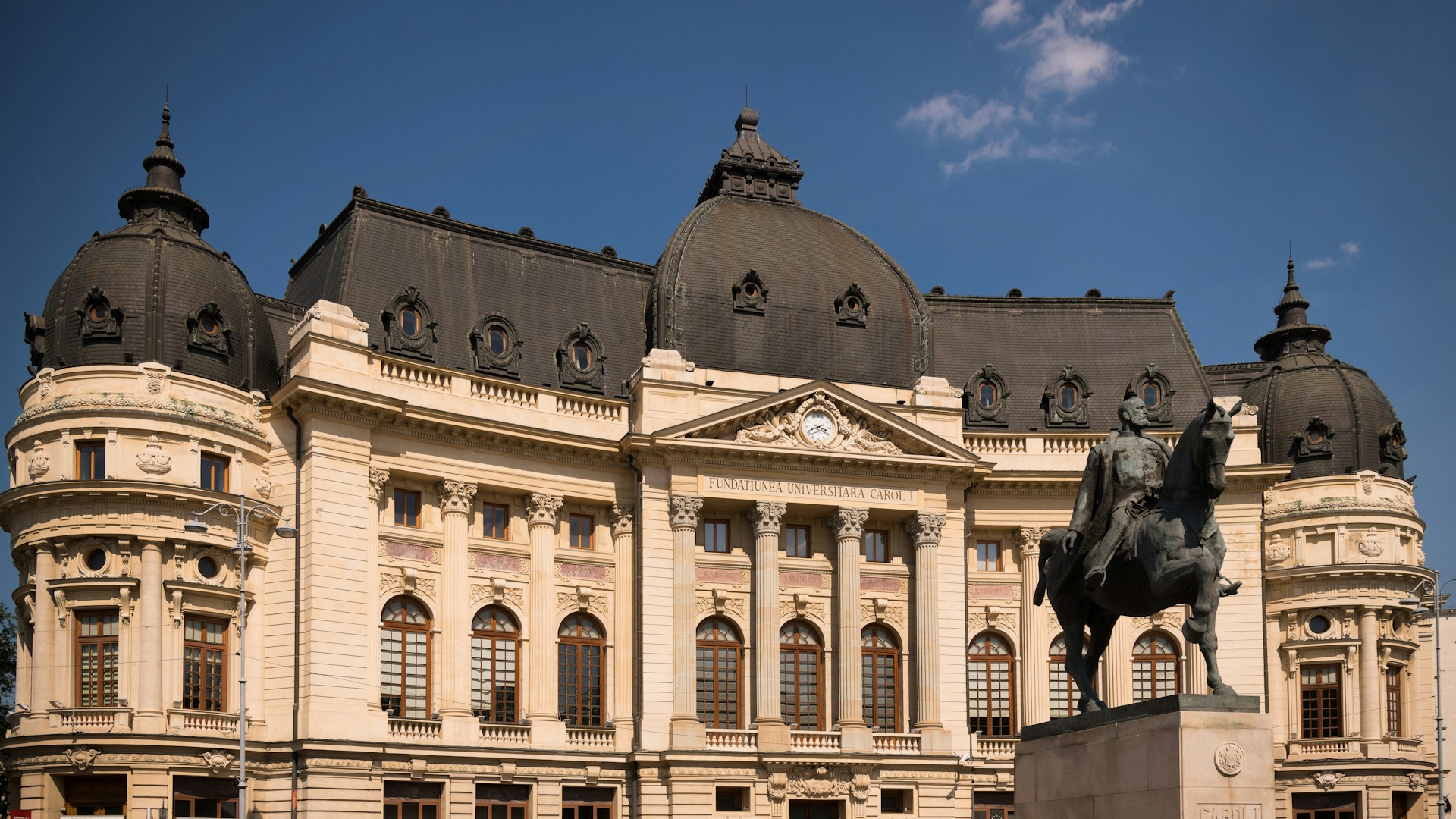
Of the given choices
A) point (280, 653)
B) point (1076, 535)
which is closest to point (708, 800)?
point (280, 653)

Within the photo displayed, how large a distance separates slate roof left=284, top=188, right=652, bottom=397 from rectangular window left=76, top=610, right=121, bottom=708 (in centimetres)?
1233

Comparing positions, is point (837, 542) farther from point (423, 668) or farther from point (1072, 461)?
point (423, 668)

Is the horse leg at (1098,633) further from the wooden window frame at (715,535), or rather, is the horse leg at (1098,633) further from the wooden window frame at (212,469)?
the wooden window frame at (715,535)

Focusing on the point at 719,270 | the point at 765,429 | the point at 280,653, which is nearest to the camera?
the point at 280,653

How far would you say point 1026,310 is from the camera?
65.2 m

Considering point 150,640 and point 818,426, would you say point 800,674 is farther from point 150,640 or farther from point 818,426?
point 150,640

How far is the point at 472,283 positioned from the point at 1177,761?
3925 centimetres

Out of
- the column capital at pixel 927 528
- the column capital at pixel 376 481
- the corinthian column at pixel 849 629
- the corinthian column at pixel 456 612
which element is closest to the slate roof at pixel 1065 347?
the column capital at pixel 927 528

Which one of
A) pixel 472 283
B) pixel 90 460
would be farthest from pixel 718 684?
pixel 90 460

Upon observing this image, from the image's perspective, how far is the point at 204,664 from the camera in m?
46.7

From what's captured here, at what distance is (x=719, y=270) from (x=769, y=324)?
2.72 meters

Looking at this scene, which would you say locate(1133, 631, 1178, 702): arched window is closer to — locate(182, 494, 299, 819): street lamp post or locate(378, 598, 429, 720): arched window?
locate(378, 598, 429, 720): arched window

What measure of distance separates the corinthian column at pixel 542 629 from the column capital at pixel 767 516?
22.2 feet

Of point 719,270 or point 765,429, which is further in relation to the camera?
point 719,270
